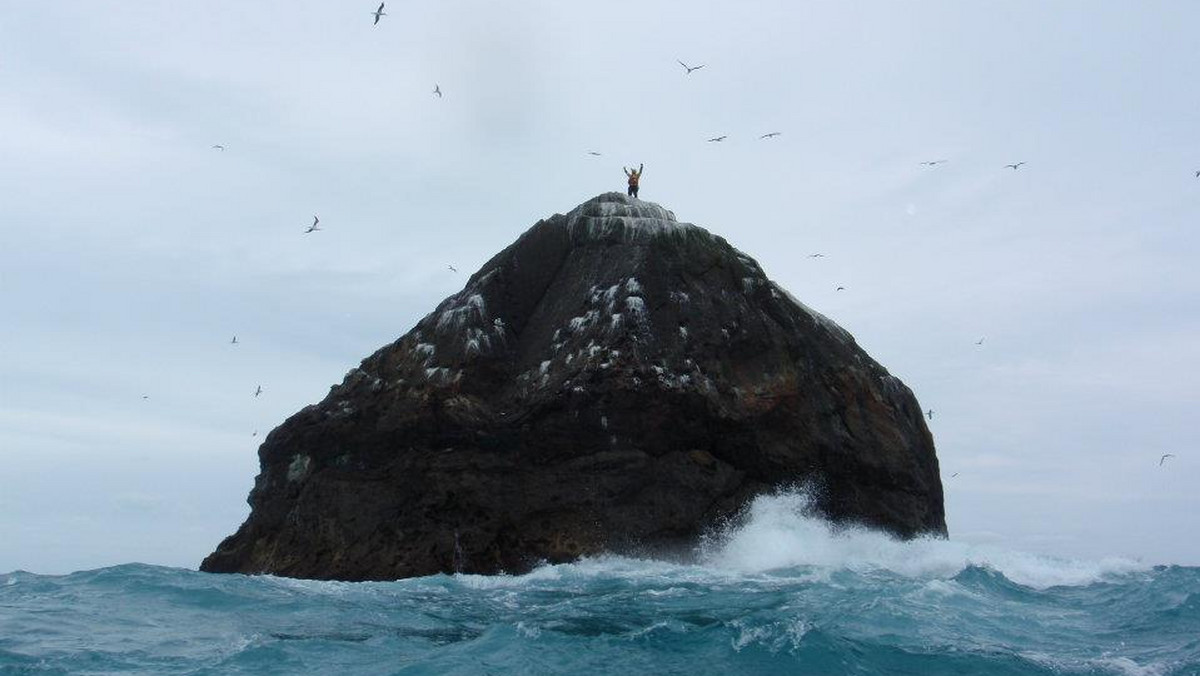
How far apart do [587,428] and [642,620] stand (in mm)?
9648

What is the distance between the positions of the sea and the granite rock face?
124 centimetres

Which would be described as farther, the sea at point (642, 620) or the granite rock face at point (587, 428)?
the granite rock face at point (587, 428)

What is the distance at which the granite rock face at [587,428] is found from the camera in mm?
27625

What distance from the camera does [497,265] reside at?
3244cm

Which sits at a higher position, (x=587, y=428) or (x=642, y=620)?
(x=587, y=428)

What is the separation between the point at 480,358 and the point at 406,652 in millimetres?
13648

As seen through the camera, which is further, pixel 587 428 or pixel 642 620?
pixel 587 428

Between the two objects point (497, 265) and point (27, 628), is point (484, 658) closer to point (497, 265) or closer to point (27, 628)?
point (27, 628)

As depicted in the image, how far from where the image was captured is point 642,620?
18594 mm

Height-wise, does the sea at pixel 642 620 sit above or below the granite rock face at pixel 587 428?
below

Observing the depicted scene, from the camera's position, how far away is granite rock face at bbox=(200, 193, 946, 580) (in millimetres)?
27625

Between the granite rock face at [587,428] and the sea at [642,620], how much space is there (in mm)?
1238

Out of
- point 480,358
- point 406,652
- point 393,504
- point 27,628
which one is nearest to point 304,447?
point 393,504

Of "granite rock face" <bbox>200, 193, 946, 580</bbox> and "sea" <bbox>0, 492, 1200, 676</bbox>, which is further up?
"granite rock face" <bbox>200, 193, 946, 580</bbox>
